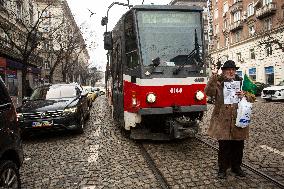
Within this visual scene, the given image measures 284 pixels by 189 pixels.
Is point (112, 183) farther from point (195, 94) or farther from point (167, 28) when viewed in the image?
point (167, 28)

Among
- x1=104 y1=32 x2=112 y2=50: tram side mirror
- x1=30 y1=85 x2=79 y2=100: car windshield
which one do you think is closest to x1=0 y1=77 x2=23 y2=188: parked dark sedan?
x1=104 y1=32 x2=112 y2=50: tram side mirror

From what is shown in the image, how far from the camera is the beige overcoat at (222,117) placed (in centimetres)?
534

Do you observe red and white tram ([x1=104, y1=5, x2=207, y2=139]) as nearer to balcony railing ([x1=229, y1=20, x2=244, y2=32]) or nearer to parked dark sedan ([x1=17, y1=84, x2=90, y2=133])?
parked dark sedan ([x1=17, y1=84, x2=90, y2=133])

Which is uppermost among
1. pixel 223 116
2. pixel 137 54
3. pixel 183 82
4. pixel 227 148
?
pixel 137 54

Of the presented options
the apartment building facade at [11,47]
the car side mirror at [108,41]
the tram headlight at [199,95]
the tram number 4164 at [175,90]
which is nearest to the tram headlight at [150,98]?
the tram number 4164 at [175,90]

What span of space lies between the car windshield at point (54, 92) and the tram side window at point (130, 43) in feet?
10.9

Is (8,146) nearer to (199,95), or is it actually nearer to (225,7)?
(199,95)

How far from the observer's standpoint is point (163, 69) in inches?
309

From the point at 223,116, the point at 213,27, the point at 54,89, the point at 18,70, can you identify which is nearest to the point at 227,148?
the point at 223,116

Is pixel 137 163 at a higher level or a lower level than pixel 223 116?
lower

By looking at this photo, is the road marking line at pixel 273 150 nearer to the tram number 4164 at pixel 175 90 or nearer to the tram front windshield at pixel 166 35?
the tram number 4164 at pixel 175 90

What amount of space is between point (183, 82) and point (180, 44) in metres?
0.91

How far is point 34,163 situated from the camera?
6.91m

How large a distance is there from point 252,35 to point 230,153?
37682mm
